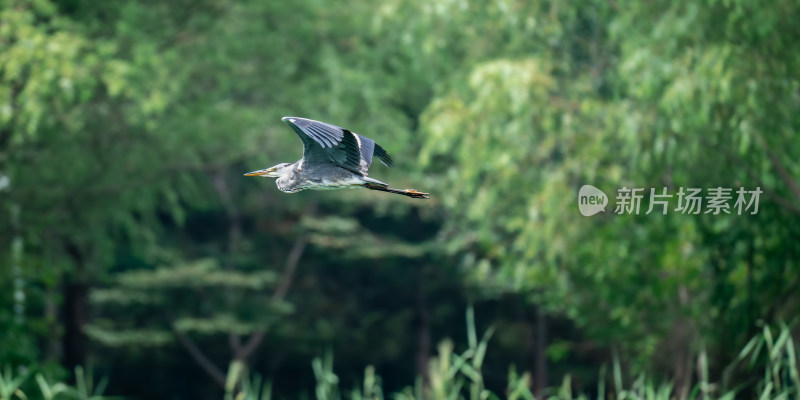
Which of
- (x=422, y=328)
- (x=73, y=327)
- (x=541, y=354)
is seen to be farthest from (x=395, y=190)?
(x=422, y=328)

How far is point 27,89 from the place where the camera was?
11023 millimetres

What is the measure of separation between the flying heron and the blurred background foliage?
9.59ft

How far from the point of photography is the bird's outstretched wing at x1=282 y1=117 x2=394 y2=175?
338cm

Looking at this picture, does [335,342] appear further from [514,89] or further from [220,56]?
[514,89]

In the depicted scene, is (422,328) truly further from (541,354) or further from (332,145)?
(332,145)

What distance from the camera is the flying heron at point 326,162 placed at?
3.39 metres

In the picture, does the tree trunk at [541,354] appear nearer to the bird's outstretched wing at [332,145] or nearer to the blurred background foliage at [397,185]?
the blurred background foliage at [397,185]

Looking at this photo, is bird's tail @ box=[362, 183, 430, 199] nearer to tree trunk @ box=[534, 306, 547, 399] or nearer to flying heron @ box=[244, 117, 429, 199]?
flying heron @ box=[244, 117, 429, 199]

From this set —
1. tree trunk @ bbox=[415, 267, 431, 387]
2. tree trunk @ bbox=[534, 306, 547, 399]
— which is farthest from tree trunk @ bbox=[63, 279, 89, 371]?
tree trunk @ bbox=[534, 306, 547, 399]

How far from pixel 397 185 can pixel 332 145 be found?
13946 millimetres

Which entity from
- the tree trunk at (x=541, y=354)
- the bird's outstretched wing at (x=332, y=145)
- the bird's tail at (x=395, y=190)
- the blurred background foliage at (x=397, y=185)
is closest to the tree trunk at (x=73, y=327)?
the blurred background foliage at (x=397, y=185)

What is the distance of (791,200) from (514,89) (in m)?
2.83

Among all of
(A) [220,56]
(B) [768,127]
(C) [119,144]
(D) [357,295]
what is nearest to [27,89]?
(C) [119,144]

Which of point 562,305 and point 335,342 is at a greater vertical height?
point 562,305
